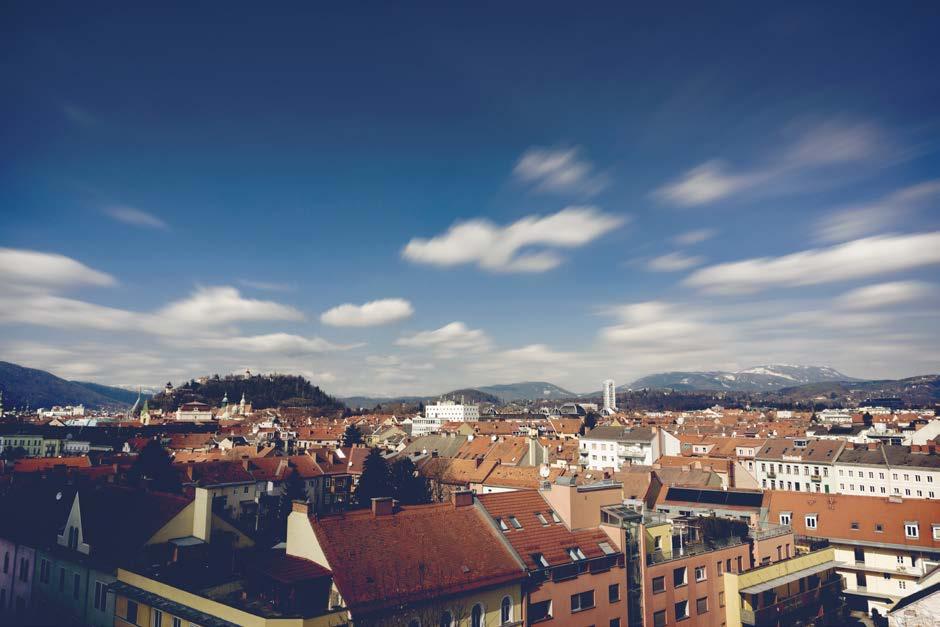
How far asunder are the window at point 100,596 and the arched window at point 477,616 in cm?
1717

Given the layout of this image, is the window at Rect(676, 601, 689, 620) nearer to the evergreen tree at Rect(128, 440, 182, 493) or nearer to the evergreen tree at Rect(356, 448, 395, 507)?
the evergreen tree at Rect(356, 448, 395, 507)

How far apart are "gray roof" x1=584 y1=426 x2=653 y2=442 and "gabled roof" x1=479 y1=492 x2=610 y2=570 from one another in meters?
66.2

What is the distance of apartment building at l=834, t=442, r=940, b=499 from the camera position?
69625mm

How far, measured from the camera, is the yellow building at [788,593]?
109 ft

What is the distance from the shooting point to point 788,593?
Result: 34.8 metres

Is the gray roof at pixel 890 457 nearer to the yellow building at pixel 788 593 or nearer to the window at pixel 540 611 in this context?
the yellow building at pixel 788 593

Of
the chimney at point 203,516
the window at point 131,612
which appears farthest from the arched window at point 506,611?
the chimney at point 203,516

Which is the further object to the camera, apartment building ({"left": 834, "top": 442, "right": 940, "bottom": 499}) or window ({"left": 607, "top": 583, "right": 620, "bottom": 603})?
apartment building ({"left": 834, "top": 442, "right": 940, "bottom": 499})

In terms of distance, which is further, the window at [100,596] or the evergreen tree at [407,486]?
the evergreen tree at [407,486]

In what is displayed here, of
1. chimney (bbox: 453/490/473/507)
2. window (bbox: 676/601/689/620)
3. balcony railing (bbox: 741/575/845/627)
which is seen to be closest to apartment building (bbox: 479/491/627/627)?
chimney (bbox: 453/490/473/507)

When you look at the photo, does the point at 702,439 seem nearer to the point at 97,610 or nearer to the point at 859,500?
the point at 859,500

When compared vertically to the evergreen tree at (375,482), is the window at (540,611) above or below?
below

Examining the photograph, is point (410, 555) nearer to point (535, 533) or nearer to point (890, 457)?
point (535, 533)

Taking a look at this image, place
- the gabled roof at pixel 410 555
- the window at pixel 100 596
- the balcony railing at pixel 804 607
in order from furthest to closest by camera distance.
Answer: the balcony railing at pixel 804 607
the window at pixel 100 596
the gabled roof at pixel 410 555
